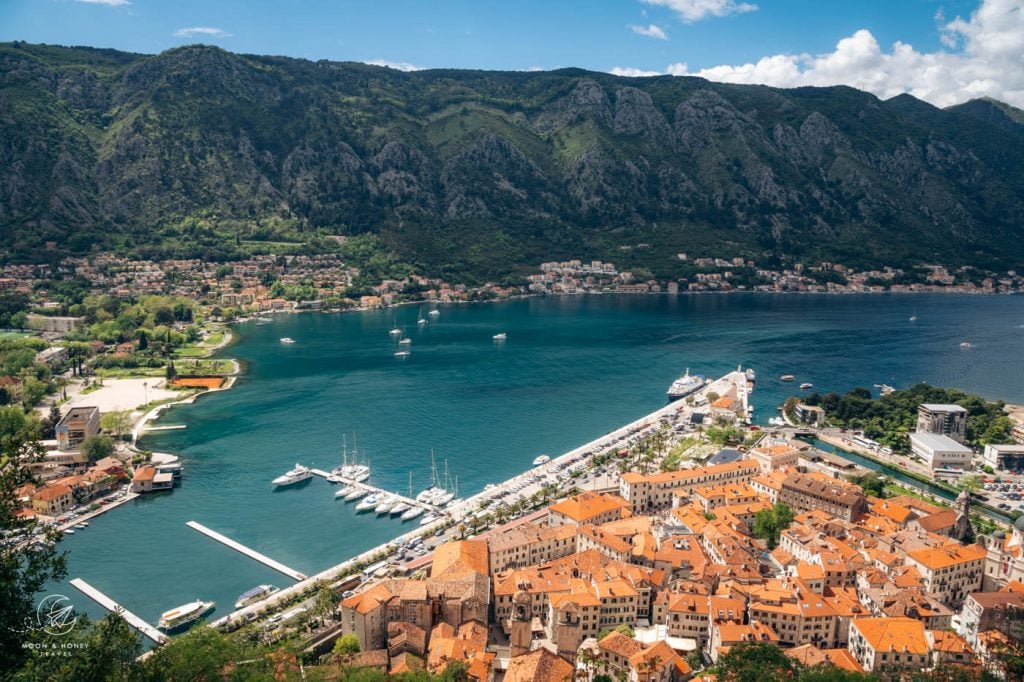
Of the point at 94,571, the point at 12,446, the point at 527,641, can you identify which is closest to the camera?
the point at 12,446

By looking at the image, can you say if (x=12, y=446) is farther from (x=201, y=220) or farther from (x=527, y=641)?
(x=201, y=220)

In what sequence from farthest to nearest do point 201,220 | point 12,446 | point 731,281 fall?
point 731,281, point 201,220, point 12,446

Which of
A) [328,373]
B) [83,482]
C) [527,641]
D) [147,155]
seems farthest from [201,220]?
[527,641]

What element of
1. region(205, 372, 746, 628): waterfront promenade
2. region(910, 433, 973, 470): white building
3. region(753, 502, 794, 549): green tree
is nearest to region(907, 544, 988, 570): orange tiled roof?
region(753, 502, 794, 549): green tree

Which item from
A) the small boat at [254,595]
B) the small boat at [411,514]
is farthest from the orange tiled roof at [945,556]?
the small boat at [254,595]

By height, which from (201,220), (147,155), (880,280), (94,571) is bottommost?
(94,571)

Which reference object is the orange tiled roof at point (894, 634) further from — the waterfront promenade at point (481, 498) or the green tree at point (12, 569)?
the green tree at point (12, 569)
